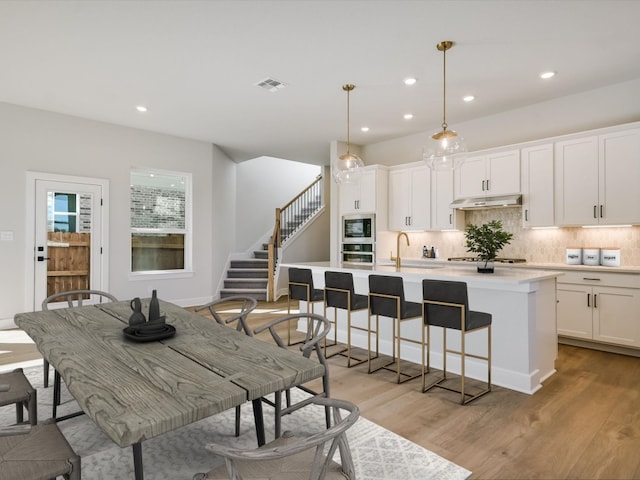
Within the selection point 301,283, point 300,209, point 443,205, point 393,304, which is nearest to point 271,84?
point 301,283

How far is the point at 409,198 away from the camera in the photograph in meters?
6.40

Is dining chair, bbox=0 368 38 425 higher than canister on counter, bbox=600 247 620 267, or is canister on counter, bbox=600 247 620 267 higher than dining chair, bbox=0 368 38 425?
canister on counter, bbox=600 247 620 267

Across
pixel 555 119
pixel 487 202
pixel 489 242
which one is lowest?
pixel 489 242

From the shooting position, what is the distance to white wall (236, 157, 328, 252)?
9.47 metres

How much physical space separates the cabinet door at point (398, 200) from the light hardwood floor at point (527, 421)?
3342 millimetres

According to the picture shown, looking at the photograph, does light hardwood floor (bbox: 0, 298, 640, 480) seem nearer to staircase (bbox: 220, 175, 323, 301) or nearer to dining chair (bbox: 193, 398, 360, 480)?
dining chair (bbox: 193, 398, 360, 480)

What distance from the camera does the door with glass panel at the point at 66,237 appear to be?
5.41 metres

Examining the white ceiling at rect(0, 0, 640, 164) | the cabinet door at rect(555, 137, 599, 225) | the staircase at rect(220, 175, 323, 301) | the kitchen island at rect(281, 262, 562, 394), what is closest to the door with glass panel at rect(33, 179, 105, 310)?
the white ceiling at rect(0, 0, 640, 164)

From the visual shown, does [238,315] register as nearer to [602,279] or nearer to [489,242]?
[489,242]

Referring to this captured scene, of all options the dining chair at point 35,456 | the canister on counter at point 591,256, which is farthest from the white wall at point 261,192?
the dining chair at point 35,456

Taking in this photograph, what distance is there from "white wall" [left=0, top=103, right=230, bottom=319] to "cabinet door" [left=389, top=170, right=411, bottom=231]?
3.37 meters

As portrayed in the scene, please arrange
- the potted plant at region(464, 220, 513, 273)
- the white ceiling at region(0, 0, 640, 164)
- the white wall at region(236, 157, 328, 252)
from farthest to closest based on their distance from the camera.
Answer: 1. the white wall at region(236, 157, 328, 252)
2. the potted plant at region(464, 220, 513, 273)
3. the white ceiling at region(0, 0, 640, 164)

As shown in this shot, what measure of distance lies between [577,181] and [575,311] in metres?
1.56

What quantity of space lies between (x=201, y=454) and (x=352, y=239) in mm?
5010
